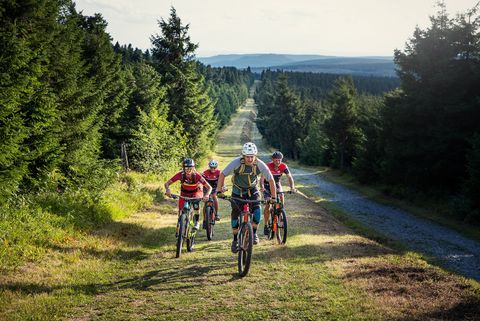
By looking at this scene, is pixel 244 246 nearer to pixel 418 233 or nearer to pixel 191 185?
pixel 191 185

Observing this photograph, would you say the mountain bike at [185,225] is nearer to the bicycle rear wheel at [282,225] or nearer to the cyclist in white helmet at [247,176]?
the cyclist in white helmet at [247,176]

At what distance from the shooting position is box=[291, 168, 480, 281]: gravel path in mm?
16625

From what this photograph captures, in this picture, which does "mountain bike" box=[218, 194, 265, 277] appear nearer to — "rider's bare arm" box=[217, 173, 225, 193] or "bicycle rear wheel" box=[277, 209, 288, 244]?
"rider's bare arm" box=[217, 173, 225, 193]

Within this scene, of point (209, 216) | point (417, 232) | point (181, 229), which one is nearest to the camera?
point (181, 229)

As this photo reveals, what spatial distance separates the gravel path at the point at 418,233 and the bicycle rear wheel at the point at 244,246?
1033cm

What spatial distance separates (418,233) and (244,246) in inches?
656

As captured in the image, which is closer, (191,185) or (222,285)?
(222,285)

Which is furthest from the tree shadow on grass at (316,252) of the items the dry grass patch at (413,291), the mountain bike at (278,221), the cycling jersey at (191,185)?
the cycling jersey at (191,185)

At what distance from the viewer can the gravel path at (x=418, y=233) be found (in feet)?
54.5

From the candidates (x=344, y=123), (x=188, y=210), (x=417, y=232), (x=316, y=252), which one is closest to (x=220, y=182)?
(x=188, y=210)

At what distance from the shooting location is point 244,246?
30.1 ft

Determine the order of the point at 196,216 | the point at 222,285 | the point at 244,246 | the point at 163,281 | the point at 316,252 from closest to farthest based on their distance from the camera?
the point at 222,285 < the point at 163,281 < the point at 244,246 < the point at 316,252 < the point at 196,216

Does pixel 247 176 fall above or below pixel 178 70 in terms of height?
below

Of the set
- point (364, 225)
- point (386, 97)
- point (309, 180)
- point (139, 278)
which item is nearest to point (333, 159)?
point (309, 180)
